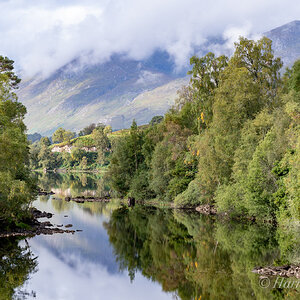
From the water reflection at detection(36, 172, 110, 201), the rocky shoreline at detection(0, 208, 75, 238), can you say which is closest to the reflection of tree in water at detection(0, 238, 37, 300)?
the rocky shoreline at detection(0, 208, 75, 238)

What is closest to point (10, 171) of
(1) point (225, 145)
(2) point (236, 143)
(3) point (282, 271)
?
(3) point (282, 271)

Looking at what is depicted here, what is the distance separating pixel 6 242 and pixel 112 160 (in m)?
44.7

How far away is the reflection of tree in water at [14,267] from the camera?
23938 millimetres

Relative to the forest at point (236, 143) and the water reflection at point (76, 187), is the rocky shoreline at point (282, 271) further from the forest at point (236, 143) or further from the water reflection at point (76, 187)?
the water reflection at point (76, 187)

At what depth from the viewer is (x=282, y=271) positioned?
83.7 feet

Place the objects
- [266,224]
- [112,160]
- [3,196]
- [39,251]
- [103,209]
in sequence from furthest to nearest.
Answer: [112,160] < [103,209] < [266,224] < [3,196] < [39,251]

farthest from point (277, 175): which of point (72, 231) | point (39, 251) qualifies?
point (39, 251)

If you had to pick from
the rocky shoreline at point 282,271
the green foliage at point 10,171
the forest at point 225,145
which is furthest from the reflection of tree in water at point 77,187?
the rocky shoreline at point 282,271

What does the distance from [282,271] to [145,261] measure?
35.9 feet

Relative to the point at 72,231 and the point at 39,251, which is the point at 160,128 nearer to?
the point at 72,231

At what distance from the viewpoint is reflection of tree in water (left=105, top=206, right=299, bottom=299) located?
24.5 m

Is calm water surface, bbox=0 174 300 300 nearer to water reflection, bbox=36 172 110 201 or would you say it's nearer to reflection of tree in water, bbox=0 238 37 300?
reflection of tree in water, bbox=0 238 37 300

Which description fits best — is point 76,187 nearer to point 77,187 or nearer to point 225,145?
point 77,187

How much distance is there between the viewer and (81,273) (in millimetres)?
29750
